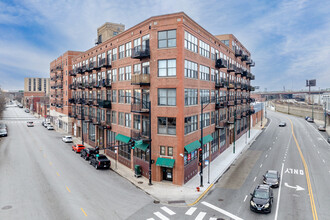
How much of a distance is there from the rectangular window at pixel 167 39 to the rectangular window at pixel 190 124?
327 inches

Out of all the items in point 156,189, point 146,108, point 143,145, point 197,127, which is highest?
point 146,108

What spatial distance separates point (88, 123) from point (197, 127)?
2523 centimetres

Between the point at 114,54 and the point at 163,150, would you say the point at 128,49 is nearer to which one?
the point at 114,54

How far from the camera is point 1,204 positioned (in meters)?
17.4

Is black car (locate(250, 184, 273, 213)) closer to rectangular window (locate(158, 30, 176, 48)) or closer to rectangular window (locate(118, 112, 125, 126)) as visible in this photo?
rectangular window (locate(158, 30, 176, 48))

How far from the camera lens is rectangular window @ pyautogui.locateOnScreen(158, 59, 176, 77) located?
2298 centimetres

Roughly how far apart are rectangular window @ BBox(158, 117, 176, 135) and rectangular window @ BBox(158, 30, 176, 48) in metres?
8.00

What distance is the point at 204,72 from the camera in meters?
29.0

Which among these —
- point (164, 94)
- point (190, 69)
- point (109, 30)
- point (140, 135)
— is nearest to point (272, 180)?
point (164, 94)

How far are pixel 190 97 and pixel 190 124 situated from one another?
10.3 ft

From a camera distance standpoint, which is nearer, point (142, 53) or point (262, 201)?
point (262, 201)

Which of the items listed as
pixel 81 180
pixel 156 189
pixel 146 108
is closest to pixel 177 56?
pixel 146 108

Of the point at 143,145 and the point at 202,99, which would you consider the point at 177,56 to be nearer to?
the point at 202,99

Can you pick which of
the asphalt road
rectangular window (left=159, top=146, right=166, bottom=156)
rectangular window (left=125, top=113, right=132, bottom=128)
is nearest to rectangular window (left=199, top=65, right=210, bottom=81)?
rectangular window (left=159, top=146, right=166, bottom=156)
